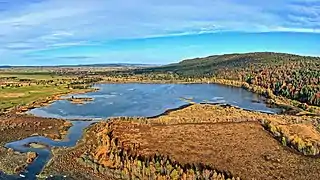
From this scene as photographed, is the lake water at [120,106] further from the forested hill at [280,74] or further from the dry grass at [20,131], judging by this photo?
the forested hill at [280,74]

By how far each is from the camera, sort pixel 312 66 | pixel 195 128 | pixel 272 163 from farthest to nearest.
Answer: pixel 312 66
pixel 195 128
pixel 272 163

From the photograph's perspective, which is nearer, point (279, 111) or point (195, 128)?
point (195, 128)

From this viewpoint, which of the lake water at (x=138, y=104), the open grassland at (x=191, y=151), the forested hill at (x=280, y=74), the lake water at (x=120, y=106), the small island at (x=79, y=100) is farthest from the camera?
the forested hill at (x=280, y=74)

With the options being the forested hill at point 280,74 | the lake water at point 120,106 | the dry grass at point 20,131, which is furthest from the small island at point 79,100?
the forested hill at point 280,74

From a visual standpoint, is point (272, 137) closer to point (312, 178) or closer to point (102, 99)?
point (312, 178)

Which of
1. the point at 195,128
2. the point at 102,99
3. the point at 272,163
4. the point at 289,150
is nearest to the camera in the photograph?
the point at 272,163

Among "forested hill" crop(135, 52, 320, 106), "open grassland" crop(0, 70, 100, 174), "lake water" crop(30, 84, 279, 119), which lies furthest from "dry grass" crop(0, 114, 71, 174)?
"forested hill" crop(135, 52, 320, 106)

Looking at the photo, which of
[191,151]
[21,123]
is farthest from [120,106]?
[191,151]

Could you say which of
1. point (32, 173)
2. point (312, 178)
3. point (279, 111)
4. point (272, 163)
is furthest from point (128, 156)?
point (279, 111)

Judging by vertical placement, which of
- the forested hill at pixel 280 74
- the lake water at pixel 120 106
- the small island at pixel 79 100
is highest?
the forested hill at pixel 280 74
